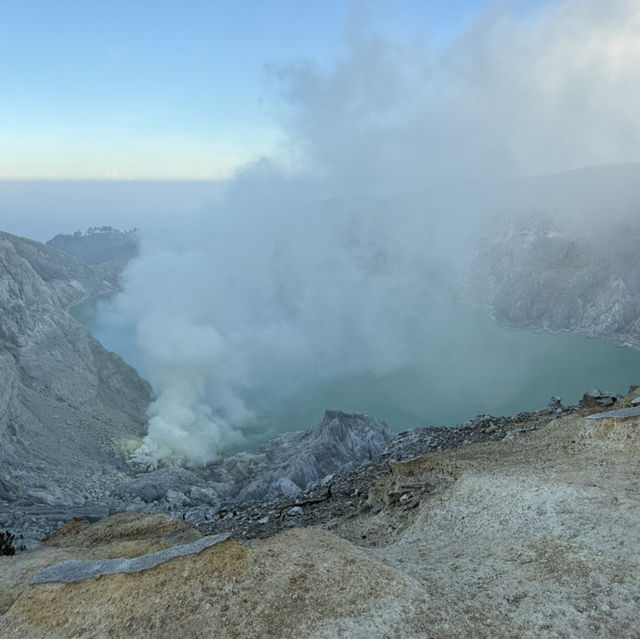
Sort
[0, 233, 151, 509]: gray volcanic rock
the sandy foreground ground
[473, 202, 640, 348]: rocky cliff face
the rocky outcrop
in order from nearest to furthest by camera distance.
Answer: the sandy foreground ground
[0, 233, 151, 509]: gray volcanic rock
the rocky outcrop
[473, 202, 640, 348]: rocky cliff face

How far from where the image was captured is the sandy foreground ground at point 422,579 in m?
9.52

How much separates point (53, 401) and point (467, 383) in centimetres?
6084

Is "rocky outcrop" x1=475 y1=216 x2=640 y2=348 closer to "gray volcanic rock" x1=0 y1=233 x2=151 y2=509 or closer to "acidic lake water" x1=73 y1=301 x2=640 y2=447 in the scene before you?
"acidic lake water" x1=73 y1=301 x2=640 y2=447

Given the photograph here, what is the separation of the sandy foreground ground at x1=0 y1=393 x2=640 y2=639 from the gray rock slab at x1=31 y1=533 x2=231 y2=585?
0.15 m

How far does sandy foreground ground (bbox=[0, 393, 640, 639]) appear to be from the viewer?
31.2 ft

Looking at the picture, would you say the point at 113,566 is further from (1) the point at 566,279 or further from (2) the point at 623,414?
(1) the point at 566,279

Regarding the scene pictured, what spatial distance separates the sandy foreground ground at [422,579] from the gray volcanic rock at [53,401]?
27615 millimetres

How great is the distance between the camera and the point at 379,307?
131 metres

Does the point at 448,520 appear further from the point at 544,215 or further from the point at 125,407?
the point at 544,215

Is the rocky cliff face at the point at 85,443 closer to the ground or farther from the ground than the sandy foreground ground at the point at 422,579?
closer to the ground

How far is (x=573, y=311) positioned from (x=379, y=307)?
1854 inches

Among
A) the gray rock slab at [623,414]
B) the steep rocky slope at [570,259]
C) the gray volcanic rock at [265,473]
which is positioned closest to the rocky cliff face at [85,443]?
the gray volcanic rock at [265,473]

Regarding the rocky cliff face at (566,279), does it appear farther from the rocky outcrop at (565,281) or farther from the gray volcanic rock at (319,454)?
the gray volcanic rock at (319,454)

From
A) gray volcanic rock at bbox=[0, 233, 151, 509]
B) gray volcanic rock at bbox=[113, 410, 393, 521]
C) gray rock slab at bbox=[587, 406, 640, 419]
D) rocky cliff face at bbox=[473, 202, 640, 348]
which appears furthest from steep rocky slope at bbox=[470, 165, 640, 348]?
gray rock slab at bbox=[587, 406, 640, 419]
